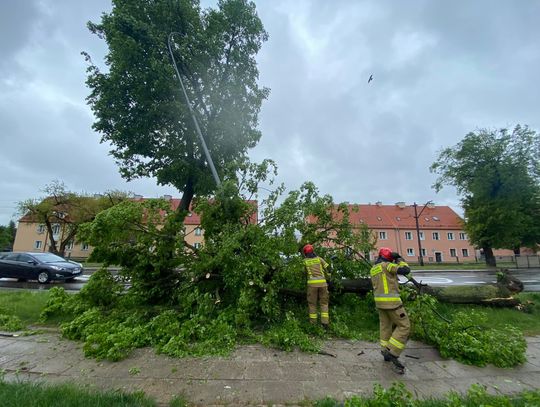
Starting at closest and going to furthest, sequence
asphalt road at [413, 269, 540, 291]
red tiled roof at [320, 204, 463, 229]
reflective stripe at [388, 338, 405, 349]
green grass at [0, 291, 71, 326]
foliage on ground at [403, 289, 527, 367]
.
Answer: reflective stripe at [388, 338, 405, 349] < foliage on ground at [403, 289, 527, 367] < green grass at [0, 291, 71, 326] < asphalt road at [413, 269, 540, 291] < red tiled roof at [320, 204, 463, 229]

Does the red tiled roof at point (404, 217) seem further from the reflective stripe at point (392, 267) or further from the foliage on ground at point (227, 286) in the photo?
the reflective stripe at point (392, 267)

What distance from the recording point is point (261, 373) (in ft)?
12.8

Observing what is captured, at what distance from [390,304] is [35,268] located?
15264 mm

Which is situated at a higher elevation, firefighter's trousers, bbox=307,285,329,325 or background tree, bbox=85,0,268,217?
background tree, bbox=85,0,268,217

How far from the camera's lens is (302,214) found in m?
6.98

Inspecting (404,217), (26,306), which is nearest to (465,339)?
(26,306)

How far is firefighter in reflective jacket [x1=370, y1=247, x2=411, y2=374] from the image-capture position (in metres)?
4.18

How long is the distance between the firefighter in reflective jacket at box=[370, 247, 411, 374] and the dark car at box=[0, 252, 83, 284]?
14.2 meters

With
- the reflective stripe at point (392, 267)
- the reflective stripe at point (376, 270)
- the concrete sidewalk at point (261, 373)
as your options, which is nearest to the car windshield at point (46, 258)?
the concrete sidewalk at point (261, 373)

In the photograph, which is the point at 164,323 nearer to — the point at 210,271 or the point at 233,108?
the point at 210,271

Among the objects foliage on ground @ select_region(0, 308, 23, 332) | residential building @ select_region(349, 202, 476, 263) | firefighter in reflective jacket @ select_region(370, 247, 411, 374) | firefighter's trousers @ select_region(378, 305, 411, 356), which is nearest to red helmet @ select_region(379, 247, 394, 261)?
firefighter in reflective jacket @ select_region(370, 247, 411, 374)

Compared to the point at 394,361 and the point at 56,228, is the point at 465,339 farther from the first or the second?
the point at 56,228

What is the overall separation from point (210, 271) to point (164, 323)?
1418 millimetres

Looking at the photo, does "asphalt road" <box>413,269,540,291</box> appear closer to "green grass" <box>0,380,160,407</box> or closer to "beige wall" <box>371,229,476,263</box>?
"green grass" <box>0,380,160,407</box>
